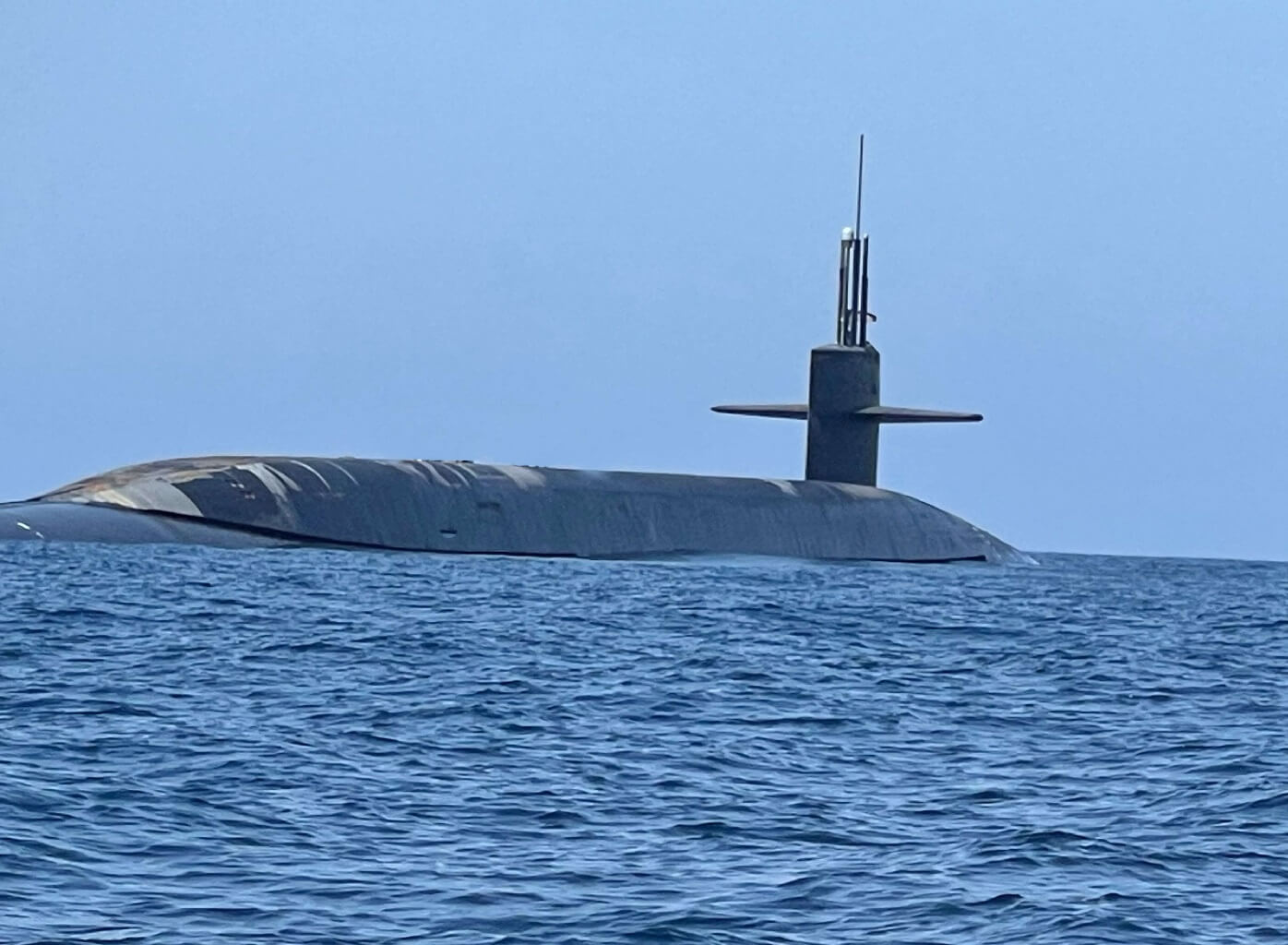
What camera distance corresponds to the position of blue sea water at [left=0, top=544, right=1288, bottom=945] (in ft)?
32.6

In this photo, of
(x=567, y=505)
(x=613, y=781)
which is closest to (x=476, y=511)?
(x=567, y=505)

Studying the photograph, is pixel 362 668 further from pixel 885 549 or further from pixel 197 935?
pixel 885 549

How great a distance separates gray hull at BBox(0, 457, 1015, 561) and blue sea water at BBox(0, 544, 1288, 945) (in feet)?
42.7

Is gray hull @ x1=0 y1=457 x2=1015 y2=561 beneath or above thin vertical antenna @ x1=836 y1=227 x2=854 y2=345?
beneath

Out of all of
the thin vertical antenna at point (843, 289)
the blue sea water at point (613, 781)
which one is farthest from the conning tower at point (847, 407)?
the blue sea water at point (613, 781)

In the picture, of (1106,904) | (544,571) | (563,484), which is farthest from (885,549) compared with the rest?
(1106,904)

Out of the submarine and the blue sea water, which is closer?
the blue sea water

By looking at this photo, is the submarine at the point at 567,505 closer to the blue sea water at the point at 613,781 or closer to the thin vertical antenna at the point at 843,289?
the thin vertical antenna at the point at 843,289

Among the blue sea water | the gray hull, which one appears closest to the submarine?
the gray hull

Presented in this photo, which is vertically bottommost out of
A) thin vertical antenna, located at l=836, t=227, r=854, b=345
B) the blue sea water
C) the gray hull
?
the blue sea water

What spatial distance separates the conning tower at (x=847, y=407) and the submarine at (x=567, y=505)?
1.6 inches

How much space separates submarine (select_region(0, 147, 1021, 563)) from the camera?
41.2m

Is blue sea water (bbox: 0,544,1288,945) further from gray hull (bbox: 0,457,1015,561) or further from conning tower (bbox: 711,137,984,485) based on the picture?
Result: conning tower (bbox: 711,137,984,485)

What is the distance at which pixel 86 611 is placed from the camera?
25219mm
